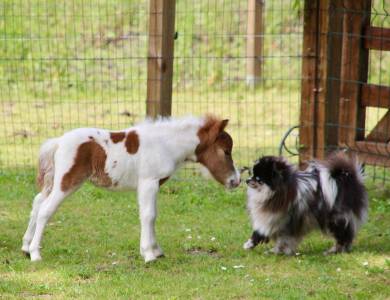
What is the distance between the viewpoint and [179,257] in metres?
7.48

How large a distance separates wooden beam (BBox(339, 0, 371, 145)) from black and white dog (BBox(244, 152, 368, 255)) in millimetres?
1994

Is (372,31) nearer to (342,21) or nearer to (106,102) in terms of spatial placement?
(342,21)

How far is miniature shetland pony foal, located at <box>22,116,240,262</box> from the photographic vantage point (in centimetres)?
721

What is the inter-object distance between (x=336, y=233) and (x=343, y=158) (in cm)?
65

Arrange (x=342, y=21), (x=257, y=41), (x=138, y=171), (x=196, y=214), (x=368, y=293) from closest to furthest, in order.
→ (x=368, y=293)
(x=138, y=171)
(x=196, y=214)
(x=342, y=21)
(x=257, y=41)

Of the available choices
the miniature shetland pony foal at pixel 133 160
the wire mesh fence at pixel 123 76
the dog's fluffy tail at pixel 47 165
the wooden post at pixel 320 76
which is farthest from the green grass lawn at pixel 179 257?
the wire mesh fence at pixel 123 76

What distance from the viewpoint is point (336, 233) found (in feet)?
24.7

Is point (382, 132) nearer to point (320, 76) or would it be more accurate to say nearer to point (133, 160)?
point (320, 76)

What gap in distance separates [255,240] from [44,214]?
1805 mm

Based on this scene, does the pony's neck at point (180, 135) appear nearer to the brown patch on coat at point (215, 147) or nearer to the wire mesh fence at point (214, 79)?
the brown patch on coat at point (215, 147)

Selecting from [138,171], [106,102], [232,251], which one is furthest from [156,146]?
[106,102]

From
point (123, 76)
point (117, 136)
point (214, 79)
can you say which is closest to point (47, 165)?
point (117, 136)

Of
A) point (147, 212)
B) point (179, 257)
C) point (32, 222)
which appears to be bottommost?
point (179, 257)

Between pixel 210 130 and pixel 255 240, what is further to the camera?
pixel 255 240
